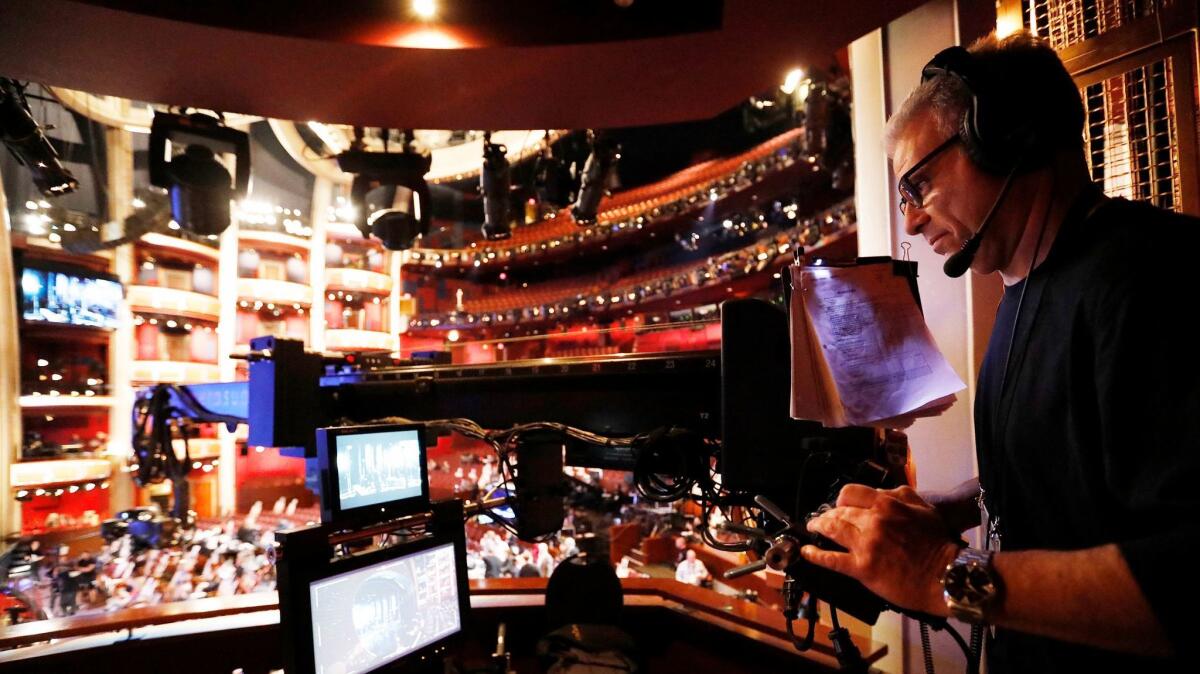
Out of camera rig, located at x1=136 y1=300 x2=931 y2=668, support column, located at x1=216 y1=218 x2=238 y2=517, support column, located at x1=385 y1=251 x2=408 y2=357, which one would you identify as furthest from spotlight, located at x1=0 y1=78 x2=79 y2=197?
support column, located at x1=385 y1=251 x2=408 y2=357

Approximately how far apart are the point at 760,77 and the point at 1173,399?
2.57 metres

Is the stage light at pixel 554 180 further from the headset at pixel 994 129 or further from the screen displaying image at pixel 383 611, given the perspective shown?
the headset at pixel 994 129

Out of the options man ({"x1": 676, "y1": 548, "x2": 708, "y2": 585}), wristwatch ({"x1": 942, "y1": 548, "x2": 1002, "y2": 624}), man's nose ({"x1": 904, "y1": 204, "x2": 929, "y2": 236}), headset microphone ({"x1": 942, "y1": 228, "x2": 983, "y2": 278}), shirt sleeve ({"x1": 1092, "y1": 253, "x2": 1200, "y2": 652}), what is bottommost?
man ({"x1": 676, "y1": 548, "x2": 708, "y2": 585})

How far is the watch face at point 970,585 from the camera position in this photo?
635 mm

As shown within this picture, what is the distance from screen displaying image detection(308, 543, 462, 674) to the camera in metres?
1.42

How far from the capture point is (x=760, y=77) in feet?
9.00

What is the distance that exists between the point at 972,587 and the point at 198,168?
4.21 m

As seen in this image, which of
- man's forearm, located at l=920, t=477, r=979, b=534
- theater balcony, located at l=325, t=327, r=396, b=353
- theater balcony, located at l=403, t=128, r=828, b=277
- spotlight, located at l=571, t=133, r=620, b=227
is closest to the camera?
man's forearm, located at l=920, t=477, r=979, b=534

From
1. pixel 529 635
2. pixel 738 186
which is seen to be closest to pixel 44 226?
pixel 529 635

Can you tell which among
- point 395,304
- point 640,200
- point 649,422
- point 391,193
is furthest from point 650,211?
point 649,422

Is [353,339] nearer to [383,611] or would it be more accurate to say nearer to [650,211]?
[650,211]

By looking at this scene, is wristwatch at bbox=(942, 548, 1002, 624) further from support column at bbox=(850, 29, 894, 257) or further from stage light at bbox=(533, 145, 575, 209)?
stage light at bbox=(533, 145, 575, 209)

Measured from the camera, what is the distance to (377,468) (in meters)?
1.63

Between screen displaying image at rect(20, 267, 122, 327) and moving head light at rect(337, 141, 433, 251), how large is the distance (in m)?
11.7
